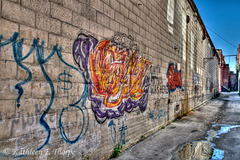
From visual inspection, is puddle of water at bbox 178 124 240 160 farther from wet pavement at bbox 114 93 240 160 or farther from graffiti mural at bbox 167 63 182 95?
graffiti mural at bbox 167 63 182 95

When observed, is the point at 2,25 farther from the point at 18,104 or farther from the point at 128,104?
the point at 128,104

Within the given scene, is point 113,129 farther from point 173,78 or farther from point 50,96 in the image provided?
point 173,78

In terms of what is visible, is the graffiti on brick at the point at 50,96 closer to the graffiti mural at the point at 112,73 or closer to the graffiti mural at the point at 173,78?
the graffiti mural at the point at 112,73

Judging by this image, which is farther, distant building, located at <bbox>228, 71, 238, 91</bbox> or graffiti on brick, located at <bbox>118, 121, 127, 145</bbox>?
distant building, located at <bbox>228, 71, 238, 91</bbox>

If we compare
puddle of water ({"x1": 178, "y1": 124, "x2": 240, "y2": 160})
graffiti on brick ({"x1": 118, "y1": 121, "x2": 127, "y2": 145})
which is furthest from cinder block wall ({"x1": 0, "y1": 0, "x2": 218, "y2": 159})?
puddle of water ({"x1": 178, "y1": 124, "x2": 240, "y2": 160})

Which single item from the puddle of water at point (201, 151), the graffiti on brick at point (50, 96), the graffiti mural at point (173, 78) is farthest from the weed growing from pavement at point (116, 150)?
the graffiti mural at point (173, 78)

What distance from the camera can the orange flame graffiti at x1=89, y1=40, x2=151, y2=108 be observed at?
140 inches

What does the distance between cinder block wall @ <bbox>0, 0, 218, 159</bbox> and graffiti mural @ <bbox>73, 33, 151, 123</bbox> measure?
2cm

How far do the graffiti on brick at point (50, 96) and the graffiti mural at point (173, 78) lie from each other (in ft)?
16.9

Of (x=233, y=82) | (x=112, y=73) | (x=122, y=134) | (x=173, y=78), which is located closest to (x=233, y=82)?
(x=233, y=82)

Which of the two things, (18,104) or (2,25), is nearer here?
(2,25)

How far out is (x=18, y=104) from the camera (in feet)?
7.40

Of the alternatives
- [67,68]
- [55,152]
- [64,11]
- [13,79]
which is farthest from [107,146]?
[64,11]

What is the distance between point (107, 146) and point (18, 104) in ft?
7.27
